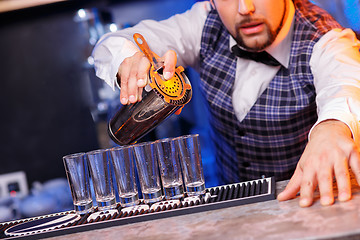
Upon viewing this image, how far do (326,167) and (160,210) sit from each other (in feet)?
1.42

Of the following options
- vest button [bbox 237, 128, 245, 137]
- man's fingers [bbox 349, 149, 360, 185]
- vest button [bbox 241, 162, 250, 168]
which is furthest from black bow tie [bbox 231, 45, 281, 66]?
man's fingers [bbox 349, 149, 360, 185]

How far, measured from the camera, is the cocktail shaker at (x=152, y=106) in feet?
3.94

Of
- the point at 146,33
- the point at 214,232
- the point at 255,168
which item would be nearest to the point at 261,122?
the point at 255,168

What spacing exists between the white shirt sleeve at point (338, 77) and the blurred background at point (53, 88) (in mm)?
1546

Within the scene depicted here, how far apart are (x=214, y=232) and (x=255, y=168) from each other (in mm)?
965

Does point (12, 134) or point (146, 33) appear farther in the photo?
point (12, 134)

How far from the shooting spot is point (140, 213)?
46.6 inches

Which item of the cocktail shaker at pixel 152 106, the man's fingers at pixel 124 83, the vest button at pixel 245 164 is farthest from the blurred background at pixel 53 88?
the cocktail shaker at pixel 152 106

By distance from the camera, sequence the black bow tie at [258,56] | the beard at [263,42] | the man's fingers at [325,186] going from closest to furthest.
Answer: the man's fingers at [325,186]
the beard at [263,42]
the black bow tie at [258,56]

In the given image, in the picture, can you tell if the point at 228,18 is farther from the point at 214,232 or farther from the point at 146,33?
the point at 214,232

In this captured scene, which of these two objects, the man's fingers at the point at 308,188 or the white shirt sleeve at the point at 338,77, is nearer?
the man's fingers at the point at 308,188

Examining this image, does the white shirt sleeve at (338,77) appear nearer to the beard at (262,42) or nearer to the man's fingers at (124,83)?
the beard at (262,42)

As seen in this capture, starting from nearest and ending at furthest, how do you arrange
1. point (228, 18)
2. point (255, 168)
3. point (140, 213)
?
point (140, 213) < point (228, 18) < point (255, 168)

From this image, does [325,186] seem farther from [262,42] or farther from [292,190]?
[262,42]
